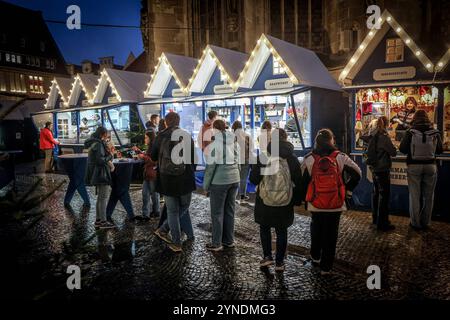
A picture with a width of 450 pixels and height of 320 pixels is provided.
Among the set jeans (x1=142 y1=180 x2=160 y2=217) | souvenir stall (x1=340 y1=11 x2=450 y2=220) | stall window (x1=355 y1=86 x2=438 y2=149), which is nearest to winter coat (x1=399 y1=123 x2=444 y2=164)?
souvenir stall (x1=340 y1=11 x2=450 y2=220)

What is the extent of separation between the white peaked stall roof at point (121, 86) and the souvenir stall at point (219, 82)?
3159 mm

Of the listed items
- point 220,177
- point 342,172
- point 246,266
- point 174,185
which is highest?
point 342,172

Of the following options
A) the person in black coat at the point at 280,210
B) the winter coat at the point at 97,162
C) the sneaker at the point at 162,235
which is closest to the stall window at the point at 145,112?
the winter coat at the point at 97,162

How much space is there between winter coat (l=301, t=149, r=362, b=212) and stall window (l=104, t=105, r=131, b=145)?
1074cm

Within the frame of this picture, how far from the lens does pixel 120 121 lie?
14.9m

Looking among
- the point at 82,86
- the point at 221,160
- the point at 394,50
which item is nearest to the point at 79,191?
the point at 221,160

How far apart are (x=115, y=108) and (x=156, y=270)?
10.8 metres

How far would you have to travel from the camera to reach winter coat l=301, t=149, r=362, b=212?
4.79 metres

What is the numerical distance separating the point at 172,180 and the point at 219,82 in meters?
7.17

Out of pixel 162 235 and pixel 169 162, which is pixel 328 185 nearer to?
pixel 169 162

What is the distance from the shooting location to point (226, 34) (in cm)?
1950

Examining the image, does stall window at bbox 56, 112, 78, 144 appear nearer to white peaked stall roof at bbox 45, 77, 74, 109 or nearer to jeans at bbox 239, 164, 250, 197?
white peaked stall roof at bbox 45, 77, 74, 109
